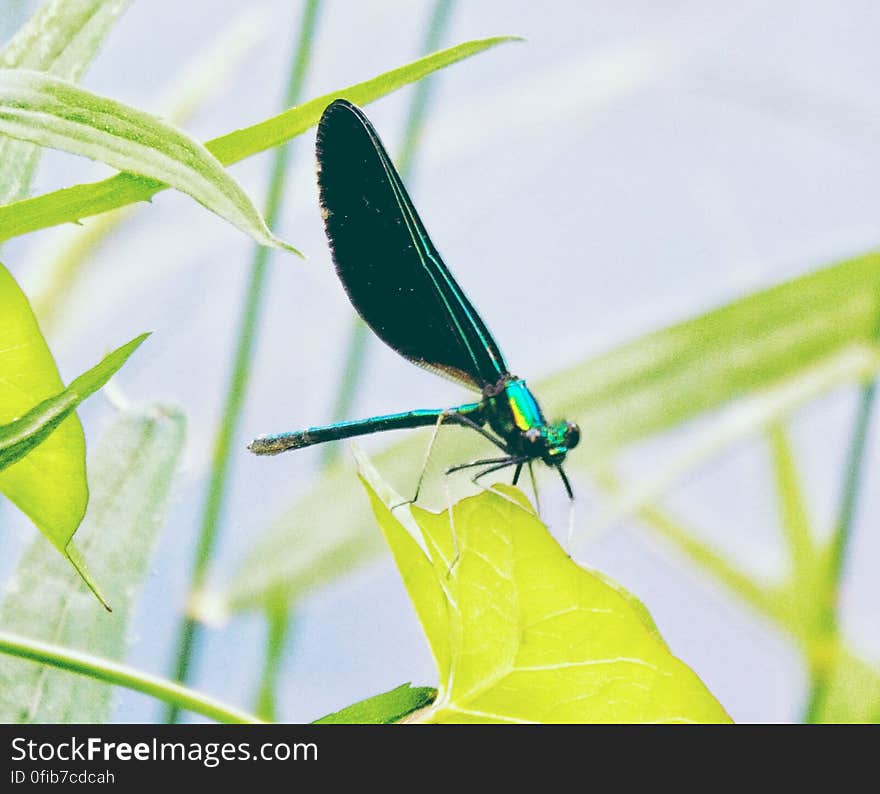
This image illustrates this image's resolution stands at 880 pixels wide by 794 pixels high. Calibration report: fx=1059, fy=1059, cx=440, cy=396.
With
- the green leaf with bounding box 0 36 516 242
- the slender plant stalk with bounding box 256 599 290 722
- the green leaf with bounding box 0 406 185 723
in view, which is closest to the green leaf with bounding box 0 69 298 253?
the green leaf with bounding box 0 36 516 242

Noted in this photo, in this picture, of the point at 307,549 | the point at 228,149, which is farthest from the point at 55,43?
the point at 307,549

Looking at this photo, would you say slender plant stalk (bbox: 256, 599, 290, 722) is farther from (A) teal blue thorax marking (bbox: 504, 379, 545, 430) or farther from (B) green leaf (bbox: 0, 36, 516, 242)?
(B) green leaf (bbox: 0, 36, 516, 242)

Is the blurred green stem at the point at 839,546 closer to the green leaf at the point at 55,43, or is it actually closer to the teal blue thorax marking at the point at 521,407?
the teal blue thorax marking at the point at 521,407

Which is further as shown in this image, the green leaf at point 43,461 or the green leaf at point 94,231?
the green leaf at point 94,231

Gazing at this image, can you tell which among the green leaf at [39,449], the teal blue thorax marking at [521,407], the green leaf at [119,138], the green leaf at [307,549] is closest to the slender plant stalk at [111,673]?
the green leaf at [39,449]

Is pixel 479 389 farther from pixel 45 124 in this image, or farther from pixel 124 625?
pixel 45 124

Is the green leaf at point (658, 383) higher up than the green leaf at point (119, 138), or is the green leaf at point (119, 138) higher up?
the green leaf at point (658, 383)
